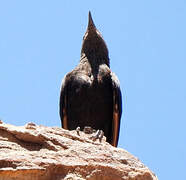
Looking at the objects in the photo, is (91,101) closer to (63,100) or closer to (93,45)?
(63,100)

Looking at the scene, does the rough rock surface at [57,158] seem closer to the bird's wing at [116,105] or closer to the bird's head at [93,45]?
the bird's wing at [116,105]

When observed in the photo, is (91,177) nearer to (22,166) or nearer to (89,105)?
(22,166)

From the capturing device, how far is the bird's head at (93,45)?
10.1m

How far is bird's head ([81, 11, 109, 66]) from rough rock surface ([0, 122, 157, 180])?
5.06 m

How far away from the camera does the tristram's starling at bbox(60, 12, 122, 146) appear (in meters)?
8.96

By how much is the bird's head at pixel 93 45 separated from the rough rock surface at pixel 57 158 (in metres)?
5.06

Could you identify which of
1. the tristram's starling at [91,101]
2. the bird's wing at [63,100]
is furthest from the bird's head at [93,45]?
the bird's wing at [63,100]

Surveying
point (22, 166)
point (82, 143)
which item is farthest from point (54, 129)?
point (22, 166)

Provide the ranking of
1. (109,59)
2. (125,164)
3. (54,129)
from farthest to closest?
(109,59) < (54,129) < (125,164)

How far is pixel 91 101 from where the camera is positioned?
9.02m

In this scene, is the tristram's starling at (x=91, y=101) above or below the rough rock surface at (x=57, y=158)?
above

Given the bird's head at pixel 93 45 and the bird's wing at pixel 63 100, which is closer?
the bird's wing at pixel 63 100

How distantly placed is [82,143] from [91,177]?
622 mm

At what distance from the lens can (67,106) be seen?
9211 millimetres
